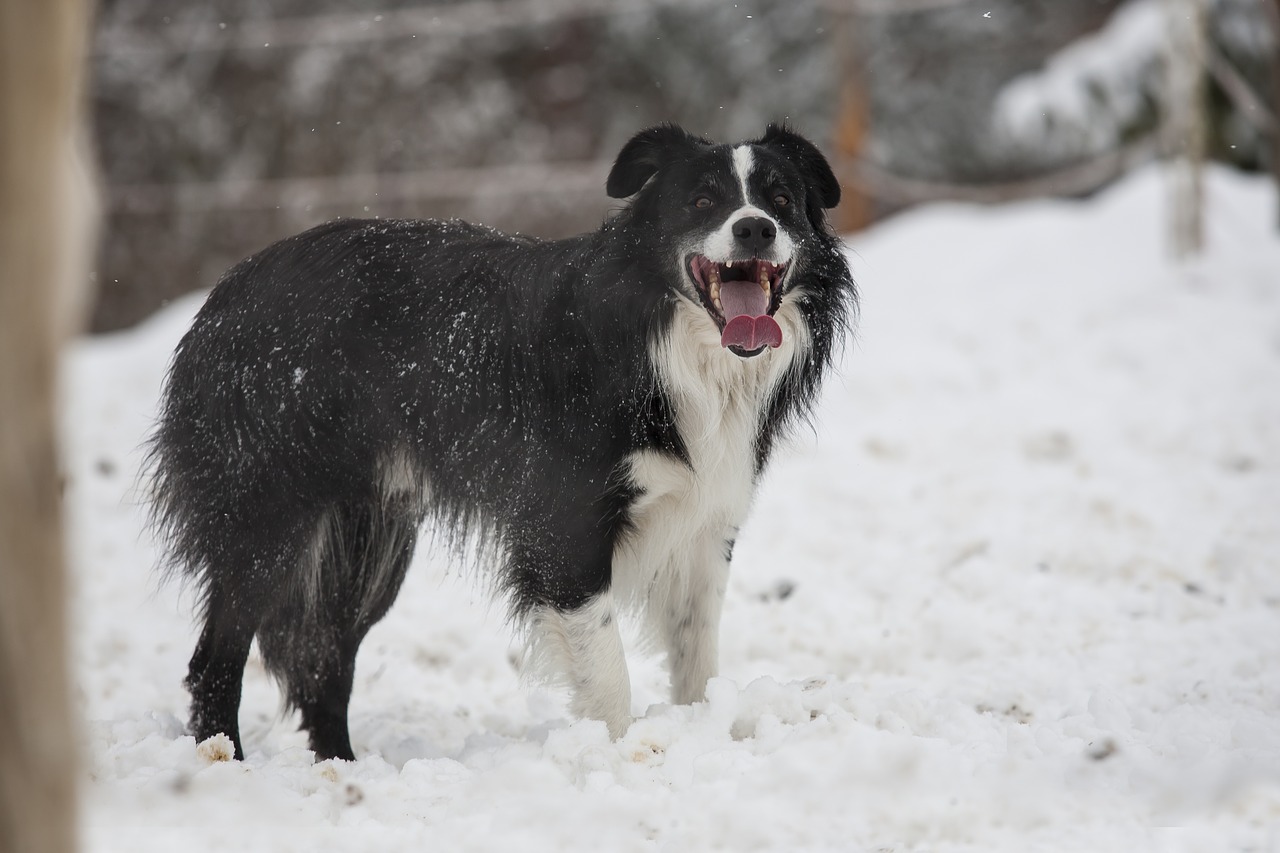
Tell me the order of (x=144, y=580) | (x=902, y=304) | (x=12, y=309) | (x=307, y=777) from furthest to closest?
(x=902, y=304), (x=144, y=580), (x=307, y=777), (x=12, y=309)

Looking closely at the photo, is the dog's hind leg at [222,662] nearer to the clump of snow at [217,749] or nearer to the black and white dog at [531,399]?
the black and white dog at [531,399]

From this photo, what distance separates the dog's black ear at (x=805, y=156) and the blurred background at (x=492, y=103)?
7770 mm

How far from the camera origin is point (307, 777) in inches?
117

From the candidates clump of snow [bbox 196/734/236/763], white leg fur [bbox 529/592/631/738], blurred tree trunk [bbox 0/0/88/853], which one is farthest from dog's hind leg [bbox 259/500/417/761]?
blurred tree trunk [bbox 0/0/88/853]

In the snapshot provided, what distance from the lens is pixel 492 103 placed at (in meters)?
14.1

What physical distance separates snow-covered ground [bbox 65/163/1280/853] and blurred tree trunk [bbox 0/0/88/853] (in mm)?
163

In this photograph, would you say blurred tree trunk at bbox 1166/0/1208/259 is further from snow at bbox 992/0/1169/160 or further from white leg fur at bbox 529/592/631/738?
white leg fur at bbox 529/592/631/738

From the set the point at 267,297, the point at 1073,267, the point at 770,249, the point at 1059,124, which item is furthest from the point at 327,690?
the point at 1059,124

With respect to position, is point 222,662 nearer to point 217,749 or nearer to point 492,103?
point 217,749

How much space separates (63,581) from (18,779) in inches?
9.1

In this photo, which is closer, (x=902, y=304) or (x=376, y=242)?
(x=376, y=242)

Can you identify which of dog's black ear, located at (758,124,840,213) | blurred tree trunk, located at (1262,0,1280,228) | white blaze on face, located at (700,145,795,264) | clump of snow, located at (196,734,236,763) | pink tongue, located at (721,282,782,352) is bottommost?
clump of snow, located at (196,734,236,763)

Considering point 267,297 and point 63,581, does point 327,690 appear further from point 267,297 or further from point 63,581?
point 63,581

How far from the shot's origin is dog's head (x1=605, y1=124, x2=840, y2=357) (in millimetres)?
3324
